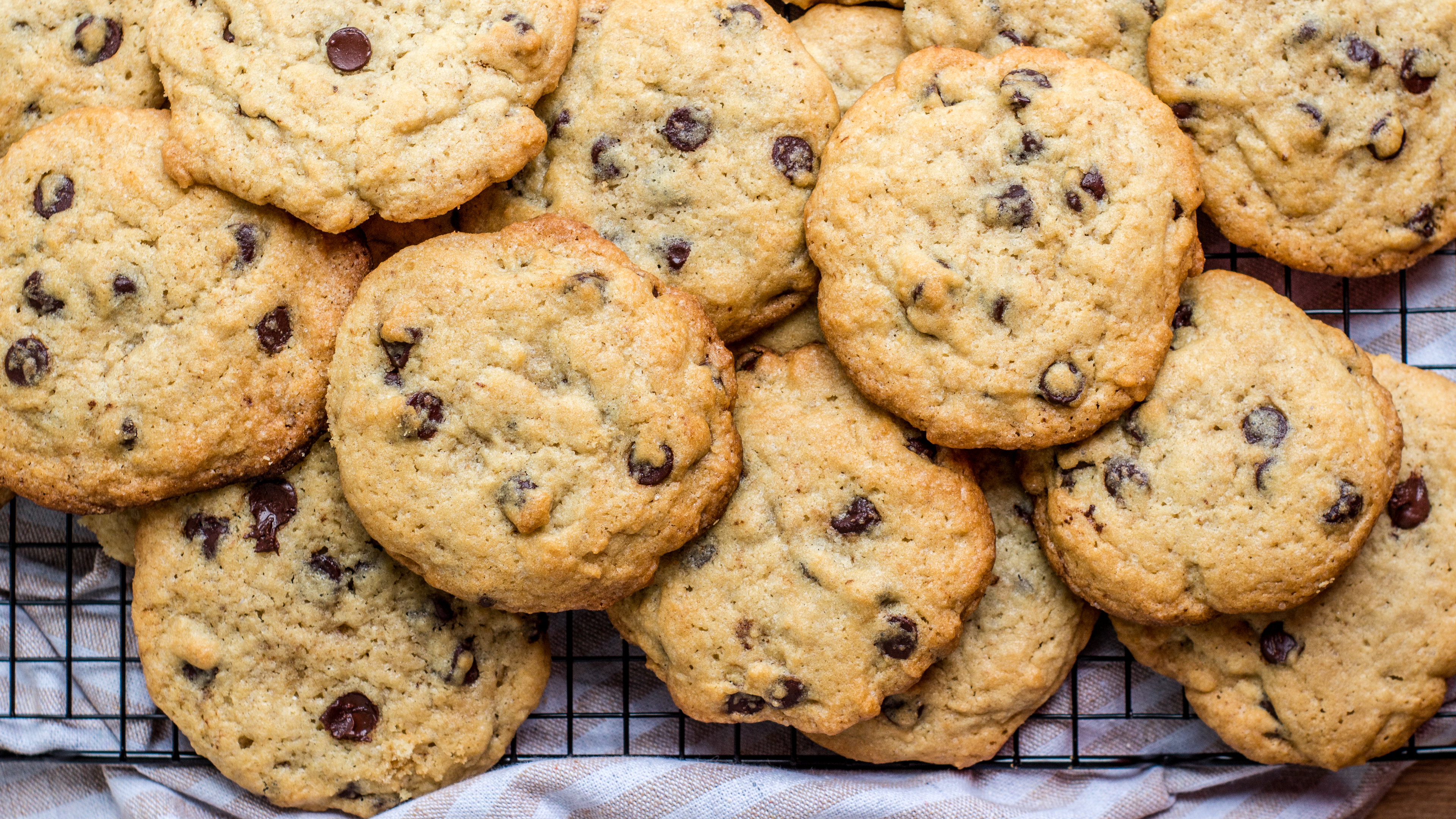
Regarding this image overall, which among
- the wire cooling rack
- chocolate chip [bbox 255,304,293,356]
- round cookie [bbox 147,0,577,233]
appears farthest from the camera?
the wire cooling rack

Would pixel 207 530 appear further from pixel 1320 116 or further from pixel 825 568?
pixel 1320 116

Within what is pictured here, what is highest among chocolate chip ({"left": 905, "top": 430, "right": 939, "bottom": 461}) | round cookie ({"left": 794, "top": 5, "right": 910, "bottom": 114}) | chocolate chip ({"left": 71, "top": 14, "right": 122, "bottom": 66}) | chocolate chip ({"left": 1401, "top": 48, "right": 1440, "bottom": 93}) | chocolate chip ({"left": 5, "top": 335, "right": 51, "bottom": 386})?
chocolate chip ({"left": 1401, "top": 48, "right": 1440, "bottom": 93})

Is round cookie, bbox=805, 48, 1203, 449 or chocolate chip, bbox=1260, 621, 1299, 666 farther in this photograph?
chocolate chip, bbox=1260, 621, 1299, 666

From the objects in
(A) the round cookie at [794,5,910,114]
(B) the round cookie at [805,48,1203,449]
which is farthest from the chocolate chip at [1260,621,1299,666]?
(A) the round cookie at [794,5,910,114]

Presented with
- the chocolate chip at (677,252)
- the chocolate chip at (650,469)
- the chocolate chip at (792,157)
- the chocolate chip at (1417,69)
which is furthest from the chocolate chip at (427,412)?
the chocolate chip at (1417,69)

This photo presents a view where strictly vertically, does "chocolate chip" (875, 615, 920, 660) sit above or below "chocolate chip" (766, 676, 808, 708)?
above

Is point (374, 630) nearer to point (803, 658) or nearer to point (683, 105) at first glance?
point (803, 658)

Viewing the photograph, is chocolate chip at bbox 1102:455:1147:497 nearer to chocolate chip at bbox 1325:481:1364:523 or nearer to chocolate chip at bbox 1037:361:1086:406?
chocolate chip at bbox 1037:361:1086:406

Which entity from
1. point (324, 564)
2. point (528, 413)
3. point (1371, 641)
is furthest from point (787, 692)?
point (1371, 641)
